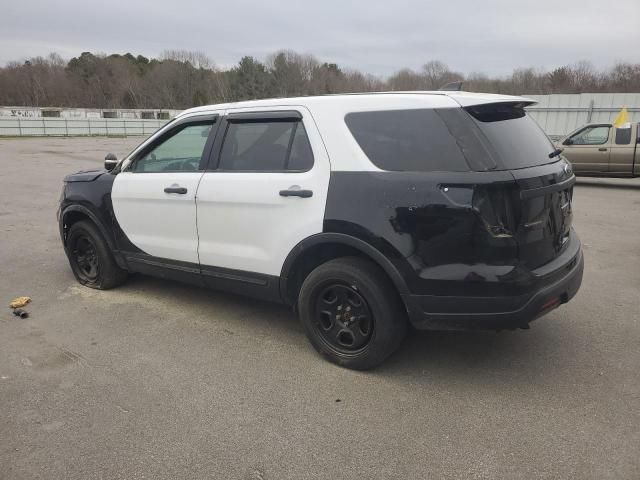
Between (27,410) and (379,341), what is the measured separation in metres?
2.22

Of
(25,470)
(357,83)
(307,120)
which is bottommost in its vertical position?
(25,470)

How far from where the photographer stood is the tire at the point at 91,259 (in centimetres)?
507

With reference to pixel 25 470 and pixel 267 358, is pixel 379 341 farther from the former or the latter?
pixel 25 470

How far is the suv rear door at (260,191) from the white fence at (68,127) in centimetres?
4095

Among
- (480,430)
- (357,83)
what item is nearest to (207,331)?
(480,430)

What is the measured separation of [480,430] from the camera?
9.37 feet

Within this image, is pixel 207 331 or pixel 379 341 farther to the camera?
pixel 207 331

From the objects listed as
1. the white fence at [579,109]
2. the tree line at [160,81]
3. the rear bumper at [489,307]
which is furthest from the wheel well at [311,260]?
the tree line at [160,81]

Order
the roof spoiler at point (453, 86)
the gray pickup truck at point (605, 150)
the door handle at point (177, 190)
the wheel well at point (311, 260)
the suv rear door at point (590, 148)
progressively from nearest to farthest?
1. the wheel well at point (311, 260)
2. the roof spoiler at point (453, 86)
3. the door handle at point (177, 190)
4. the gray pickup truck at point (605, 150)
5. the suv rear door at point (590, 148)

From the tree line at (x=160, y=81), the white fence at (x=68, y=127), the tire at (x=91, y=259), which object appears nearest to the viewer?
the tire at (x=91, y=259)

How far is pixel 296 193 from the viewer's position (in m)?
3.53

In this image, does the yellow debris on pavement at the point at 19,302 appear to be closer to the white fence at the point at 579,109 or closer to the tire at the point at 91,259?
the tire at the point at 91,259

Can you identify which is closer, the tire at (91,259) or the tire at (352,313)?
the tire at (352,313)

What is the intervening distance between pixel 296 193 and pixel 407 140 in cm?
84
